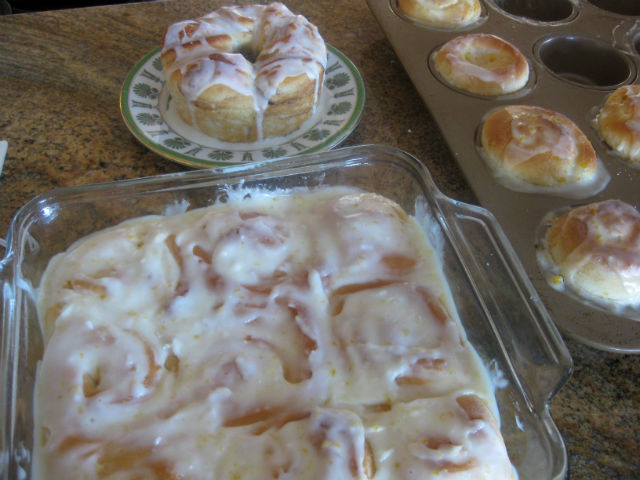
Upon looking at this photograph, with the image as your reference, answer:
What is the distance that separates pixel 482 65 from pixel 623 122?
516mm

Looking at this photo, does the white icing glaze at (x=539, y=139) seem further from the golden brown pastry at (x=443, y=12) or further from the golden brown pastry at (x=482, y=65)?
the golden brown pastry at (x=443, y=12)

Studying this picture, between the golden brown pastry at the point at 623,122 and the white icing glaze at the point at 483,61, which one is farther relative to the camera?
the white icing glaze at the point at 483,61

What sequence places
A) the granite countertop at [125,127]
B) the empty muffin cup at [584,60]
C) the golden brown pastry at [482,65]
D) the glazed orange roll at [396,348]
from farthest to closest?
the empty muffin cup at [584,60]
the golden brown pastry at [482,65]
the granite countertop at [125,127]
the glazed orange roll at [396,348]

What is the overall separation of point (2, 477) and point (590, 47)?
221 cm

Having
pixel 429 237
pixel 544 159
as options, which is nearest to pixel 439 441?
pixel 429 237

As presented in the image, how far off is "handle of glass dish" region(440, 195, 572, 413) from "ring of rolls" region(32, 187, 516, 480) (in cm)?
7

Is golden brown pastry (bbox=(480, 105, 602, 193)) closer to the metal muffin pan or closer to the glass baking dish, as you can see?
the metal muffin pan

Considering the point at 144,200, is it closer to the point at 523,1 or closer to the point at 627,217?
the point at 627,217

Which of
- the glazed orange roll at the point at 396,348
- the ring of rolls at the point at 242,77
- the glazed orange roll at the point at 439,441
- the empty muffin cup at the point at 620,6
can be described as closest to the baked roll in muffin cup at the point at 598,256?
the glazed orange roll at the point at 396,348

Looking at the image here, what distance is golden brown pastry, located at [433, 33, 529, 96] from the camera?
1.76 meters

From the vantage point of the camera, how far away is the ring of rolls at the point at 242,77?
4.99ft

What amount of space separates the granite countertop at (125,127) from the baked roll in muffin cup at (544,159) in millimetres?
135

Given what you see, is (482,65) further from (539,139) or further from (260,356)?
(260,356)

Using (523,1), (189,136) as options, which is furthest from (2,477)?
(523,1)
